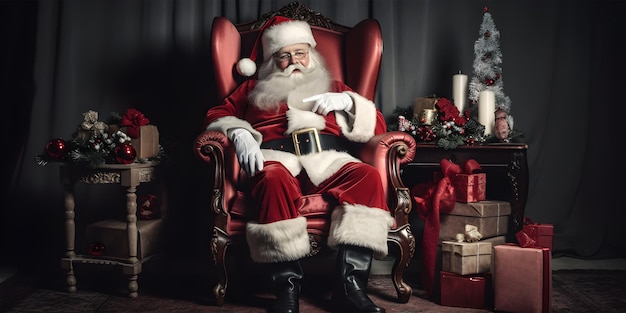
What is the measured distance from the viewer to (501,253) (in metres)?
2.81

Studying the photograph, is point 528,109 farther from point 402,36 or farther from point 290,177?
point 290,177

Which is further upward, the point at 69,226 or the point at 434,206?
the point at 434,206

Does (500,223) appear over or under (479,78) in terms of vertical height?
under

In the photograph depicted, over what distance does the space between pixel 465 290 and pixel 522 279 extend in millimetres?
281

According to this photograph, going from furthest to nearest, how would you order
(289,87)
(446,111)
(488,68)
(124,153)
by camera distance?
(488,68)
(446,111)
(289,87)
(124,153)

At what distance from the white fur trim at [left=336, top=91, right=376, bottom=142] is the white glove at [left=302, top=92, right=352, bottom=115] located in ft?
0.14

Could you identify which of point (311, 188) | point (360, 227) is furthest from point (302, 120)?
point (360, 227)

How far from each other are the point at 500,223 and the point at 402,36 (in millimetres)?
1502

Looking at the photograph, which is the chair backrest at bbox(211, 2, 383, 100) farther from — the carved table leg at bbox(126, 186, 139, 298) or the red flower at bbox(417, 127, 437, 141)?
the carved table leg at bbox(126, 186, 139, 298)

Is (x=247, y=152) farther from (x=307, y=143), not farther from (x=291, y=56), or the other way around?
(x=291, y=56)

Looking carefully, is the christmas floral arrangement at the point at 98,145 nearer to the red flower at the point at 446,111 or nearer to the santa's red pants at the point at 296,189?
the santa's red pants at the point at 296,189

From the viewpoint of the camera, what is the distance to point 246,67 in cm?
348

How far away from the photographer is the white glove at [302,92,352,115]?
3.19m

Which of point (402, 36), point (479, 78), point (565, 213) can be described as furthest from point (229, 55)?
point (565, 213)
